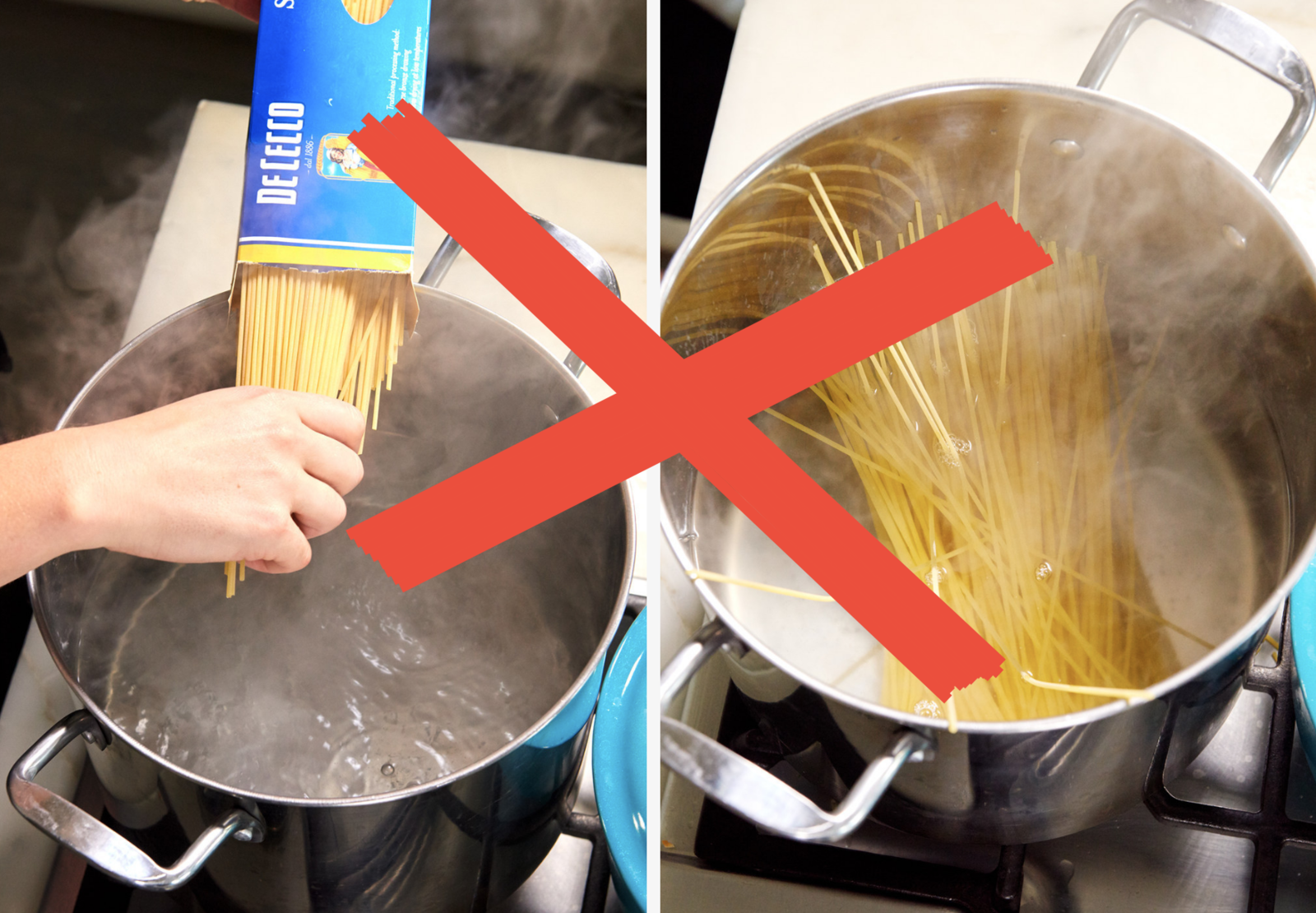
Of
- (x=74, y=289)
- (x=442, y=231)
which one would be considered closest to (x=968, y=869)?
(x=442, y=231)

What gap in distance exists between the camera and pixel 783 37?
66cm

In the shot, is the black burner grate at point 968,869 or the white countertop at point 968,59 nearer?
the black burner grate at point 968,869

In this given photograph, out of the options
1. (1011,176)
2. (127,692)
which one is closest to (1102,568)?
(1011,176)

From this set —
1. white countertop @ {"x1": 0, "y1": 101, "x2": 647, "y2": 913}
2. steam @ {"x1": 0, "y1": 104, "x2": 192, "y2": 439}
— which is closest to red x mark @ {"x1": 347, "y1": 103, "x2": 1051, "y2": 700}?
white countertop @ {"x1": 0, "y1": 101, "x2": 647, "y2": 913}

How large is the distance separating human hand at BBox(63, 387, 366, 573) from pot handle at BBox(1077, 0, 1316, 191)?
1.46 ft

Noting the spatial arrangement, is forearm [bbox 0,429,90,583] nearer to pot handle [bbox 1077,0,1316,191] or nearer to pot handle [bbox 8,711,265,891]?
pot handle [bbox 8,711,265,891]

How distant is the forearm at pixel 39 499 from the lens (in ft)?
1.16

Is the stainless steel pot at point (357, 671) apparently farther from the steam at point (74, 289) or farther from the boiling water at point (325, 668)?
the steam at point (74, 289)

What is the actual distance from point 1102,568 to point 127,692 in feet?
1.80

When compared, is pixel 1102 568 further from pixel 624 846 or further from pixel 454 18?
pixel 454 18

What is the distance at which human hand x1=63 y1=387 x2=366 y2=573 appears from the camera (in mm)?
369

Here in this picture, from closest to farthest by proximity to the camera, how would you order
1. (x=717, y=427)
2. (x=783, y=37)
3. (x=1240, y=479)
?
1. (x=717, y=427)
2. (x=1240, y=479)
3. (x=783, y=37)

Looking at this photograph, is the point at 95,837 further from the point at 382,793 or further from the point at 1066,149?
the point at 1066,149

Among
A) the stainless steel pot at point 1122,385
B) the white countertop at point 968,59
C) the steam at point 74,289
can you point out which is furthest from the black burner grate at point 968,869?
the steam at point 74,289
